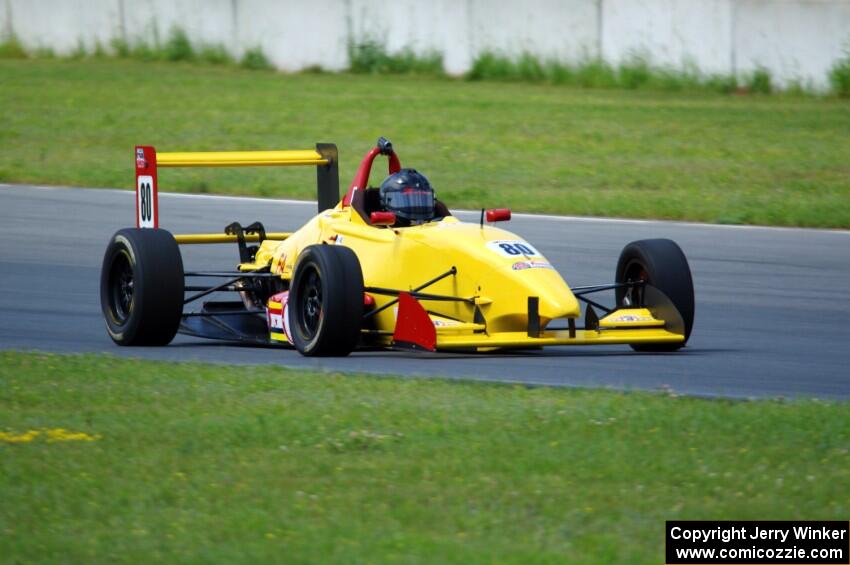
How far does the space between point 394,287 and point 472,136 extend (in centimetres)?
1284

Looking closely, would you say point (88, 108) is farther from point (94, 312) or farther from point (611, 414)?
point (611, 414)

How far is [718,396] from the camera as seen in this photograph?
27.2 ft

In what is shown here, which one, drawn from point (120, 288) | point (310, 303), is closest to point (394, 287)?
point (310, 303)

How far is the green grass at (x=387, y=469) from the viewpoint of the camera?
5688 mm

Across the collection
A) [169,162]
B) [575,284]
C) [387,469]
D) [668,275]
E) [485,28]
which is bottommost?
[387,469]

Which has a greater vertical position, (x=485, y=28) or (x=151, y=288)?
(x=485, y=28)

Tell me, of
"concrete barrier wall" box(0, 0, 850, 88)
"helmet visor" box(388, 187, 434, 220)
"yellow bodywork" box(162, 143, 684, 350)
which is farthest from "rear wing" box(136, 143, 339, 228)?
"concrete barrier wall" box(0, 0, 850, 88)

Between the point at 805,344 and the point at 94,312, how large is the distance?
5.26 meters

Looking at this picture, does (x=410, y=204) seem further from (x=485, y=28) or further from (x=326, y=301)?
(x=485, y=28)

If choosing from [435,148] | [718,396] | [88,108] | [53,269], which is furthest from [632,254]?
[88,108]

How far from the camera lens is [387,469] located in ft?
21.9

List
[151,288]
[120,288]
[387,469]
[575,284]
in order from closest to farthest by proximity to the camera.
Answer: [387,469]
[151,288]
[120,288]
[575,284]

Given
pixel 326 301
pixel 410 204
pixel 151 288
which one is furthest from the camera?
pixel 410 204

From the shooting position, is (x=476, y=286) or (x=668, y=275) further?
(x=668, y=275)
